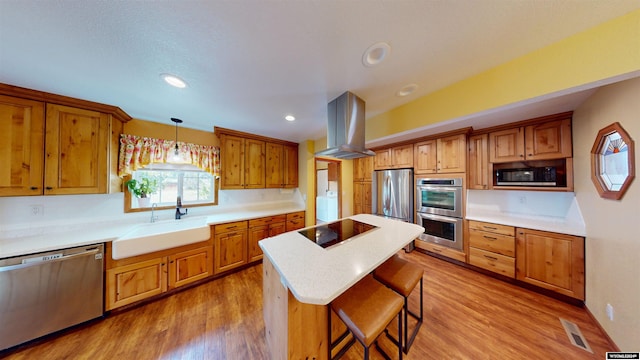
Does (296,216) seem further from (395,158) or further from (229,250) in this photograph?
(395,158)

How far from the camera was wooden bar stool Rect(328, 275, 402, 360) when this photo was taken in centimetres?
99

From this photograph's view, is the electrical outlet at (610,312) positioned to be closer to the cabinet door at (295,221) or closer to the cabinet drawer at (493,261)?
the cabinet drawer at (493,261)

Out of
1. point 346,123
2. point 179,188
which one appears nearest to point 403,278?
point 346,123

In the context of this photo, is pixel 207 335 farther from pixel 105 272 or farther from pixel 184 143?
pixel 184 143

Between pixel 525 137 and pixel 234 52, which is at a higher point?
pixel 234 52

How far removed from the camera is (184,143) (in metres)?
2.55

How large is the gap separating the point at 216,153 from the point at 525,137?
4.44 m

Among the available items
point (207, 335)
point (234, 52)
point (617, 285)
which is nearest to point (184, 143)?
point (234, 52)

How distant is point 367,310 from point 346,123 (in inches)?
60.9

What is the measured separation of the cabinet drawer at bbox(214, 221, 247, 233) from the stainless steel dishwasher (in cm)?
100

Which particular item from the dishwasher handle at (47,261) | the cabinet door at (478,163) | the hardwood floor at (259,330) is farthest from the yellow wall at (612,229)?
the dishwasher handle at (47,261)

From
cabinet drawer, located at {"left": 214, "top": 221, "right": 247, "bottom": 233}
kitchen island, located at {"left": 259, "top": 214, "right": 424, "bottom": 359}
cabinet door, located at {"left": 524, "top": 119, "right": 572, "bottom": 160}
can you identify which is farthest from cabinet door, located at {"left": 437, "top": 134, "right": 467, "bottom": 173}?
cabinet drawer, located at {"left": 214, "top": 221, "right": 247, "bottom": 233}

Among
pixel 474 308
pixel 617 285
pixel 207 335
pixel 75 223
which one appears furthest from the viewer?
pixel 75 223

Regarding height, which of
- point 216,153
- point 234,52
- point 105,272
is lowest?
point 105,272
